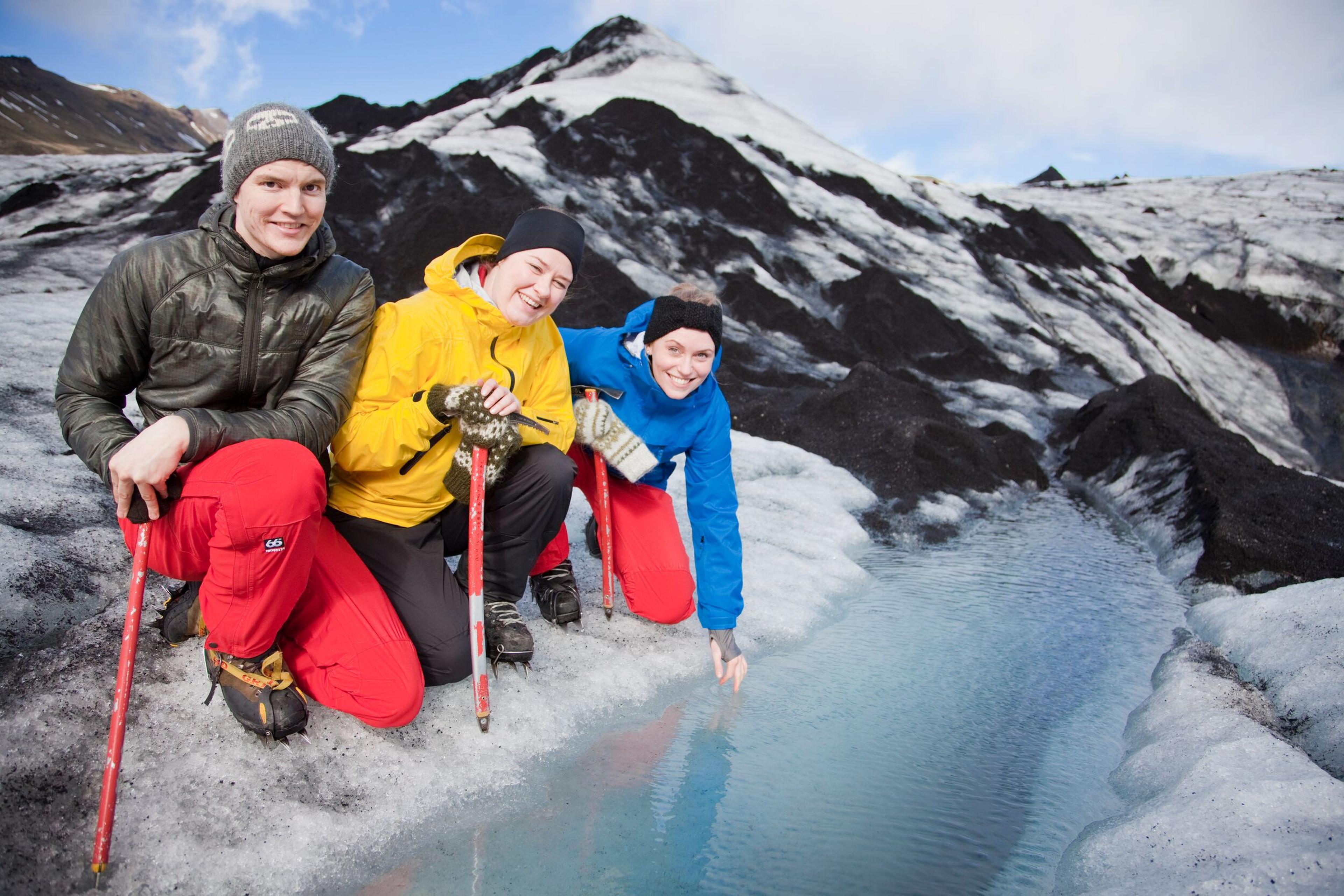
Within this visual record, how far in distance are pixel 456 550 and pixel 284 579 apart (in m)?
0.96

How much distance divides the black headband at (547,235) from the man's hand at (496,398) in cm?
50

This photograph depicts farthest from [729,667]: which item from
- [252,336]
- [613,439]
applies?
[252,336]

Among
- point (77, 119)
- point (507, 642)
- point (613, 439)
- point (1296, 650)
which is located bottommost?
point (507, 642)

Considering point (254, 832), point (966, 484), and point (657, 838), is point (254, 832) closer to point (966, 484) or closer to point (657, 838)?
point (657, 838)

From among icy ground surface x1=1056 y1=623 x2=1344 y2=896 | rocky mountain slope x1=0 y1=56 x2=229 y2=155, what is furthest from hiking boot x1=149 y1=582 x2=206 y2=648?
rocky mountain slope x1=0 y1=56 x2=229 y2=155

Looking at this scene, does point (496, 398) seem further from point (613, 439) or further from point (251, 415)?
point (613, 439)

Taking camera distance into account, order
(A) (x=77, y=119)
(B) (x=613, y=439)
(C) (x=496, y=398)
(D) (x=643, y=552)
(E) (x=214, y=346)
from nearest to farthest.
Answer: (E) (x=214, y=346), (C) (x=496, y=398), (B) (x=613, y=439), (D) (x=643, y=552), (A) (x=77, y=119)

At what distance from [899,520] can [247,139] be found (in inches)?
182

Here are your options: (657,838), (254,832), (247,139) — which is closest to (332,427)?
(247,139)

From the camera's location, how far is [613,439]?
135 inches

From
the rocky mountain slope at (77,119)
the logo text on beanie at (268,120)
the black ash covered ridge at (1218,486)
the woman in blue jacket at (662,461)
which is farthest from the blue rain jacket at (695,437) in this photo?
the rocky mountain slope at (77,119)

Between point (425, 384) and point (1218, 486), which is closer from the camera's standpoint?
point (425, 384)

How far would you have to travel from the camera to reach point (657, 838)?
2291 millimetres

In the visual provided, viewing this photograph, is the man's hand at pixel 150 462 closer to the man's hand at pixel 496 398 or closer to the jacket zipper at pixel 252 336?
the jacket zipper at pixel 252 336
